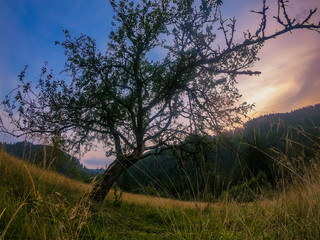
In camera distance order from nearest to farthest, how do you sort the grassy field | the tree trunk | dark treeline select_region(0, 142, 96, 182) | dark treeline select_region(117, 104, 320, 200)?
the grassy field → dark treeline select_region(0, 142, 96, 182) → dark treeline select_region(117, 104, 320, 200) → the tree trunk

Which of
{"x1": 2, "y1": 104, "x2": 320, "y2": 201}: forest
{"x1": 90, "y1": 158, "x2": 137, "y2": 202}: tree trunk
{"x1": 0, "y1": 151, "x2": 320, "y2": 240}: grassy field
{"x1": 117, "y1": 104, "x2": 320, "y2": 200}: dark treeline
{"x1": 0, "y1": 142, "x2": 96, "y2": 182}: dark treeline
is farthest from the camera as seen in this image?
{"x1": 90, "y1": 158, "x2": 137, "y2": 202}: tree trunk

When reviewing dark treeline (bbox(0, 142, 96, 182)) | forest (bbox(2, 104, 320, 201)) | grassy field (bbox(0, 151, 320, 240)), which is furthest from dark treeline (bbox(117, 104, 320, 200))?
dark treeline (bbox(0, 142, 96, 182))

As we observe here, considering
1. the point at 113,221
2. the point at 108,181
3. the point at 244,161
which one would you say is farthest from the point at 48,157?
the point at 244,161

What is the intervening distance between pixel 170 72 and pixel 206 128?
2.80 meters

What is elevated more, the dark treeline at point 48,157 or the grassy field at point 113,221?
the dark treeline at point 48,157

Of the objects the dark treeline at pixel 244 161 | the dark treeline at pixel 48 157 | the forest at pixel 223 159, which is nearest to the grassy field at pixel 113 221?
the dark treeline at pixel 48 157

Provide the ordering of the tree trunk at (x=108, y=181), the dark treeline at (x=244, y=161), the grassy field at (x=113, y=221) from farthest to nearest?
the tree trunk at (x=108, y=181), the dark treeline at (x=244, y=161), the grassy field at (x=113, y=221)

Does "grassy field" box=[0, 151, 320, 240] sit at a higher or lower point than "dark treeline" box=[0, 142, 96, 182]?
lower

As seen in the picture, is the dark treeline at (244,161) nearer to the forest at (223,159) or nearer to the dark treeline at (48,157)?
the forest at (223,159)

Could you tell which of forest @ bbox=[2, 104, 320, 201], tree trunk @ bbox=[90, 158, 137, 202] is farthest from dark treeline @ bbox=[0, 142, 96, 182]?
tree trunk @ bbox=[90, 158, 137, 202]

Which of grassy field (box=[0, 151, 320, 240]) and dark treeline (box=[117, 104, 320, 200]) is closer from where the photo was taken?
grassy field (box=[0, 151, 320, 240])

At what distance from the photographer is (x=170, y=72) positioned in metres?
8.46

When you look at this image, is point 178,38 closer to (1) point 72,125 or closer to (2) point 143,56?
(2) point 143,56

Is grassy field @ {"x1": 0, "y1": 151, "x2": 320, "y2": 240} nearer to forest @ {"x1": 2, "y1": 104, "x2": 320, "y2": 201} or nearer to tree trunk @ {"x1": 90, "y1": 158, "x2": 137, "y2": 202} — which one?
forest @ {"x1": 2, "y1": 104, "x2": 320, "y2": 201}
